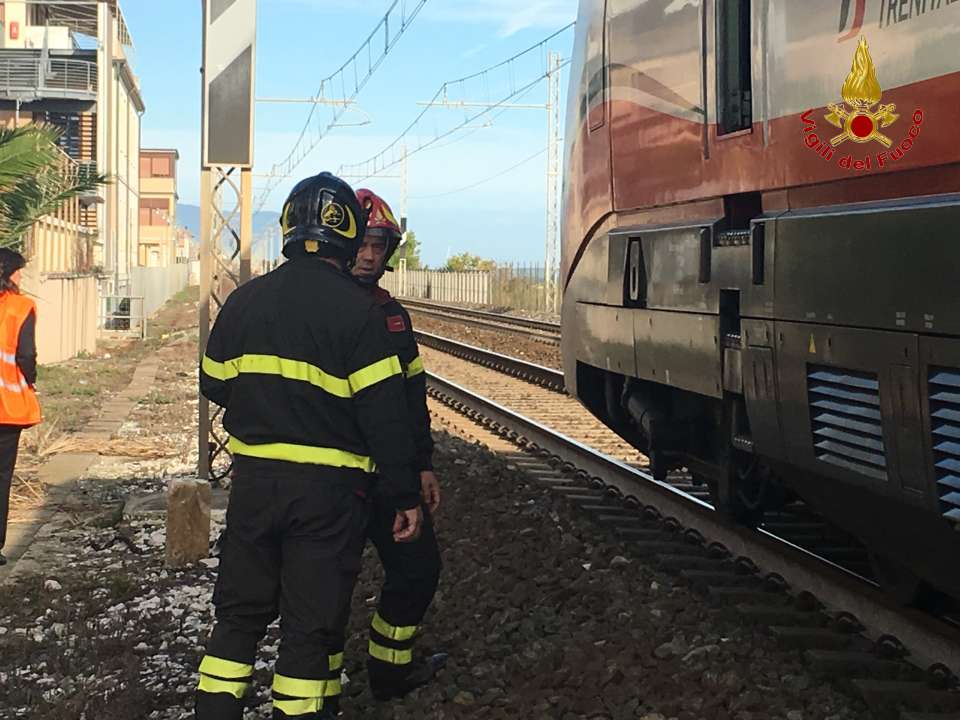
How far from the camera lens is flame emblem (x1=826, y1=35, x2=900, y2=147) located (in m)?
4.27

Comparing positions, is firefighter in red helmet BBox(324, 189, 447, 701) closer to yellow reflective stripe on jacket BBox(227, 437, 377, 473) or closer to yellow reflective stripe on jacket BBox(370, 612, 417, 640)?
yellow reflective stripe on jacket BBox(370, 612, 417, 640)

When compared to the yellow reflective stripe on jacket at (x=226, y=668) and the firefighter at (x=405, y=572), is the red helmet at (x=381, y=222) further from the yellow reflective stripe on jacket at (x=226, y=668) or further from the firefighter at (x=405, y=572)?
the yellow reflective stripe on jacket at (x=226, y=668)

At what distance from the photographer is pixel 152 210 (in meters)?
94.9

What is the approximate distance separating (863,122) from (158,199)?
10533cm

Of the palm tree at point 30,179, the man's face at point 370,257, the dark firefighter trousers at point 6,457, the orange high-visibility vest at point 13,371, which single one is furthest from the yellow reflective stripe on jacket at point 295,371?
the palm tree at point 30,179

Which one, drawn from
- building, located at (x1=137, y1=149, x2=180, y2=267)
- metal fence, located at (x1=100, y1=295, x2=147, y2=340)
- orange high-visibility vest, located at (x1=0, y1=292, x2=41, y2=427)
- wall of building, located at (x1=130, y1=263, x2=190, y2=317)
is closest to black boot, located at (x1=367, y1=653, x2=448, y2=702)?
orange high-visibility vest, located at (x1=0, y1=292, x2=41, y2=427)

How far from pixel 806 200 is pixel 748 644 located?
180 cm

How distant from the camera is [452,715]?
4895 mm

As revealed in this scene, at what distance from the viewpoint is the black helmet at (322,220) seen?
4.46 m

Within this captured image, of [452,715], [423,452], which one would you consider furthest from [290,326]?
[452,715]

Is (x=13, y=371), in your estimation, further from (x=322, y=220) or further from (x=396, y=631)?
(x=322, y=220)

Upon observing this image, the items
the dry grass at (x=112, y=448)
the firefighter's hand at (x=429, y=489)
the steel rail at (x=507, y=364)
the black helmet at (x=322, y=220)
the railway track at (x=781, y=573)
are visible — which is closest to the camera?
the black helmet at (x=322, y=220)

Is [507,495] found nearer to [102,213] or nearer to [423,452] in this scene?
[423,452]

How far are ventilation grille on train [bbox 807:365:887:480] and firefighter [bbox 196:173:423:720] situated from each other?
4.75ft
